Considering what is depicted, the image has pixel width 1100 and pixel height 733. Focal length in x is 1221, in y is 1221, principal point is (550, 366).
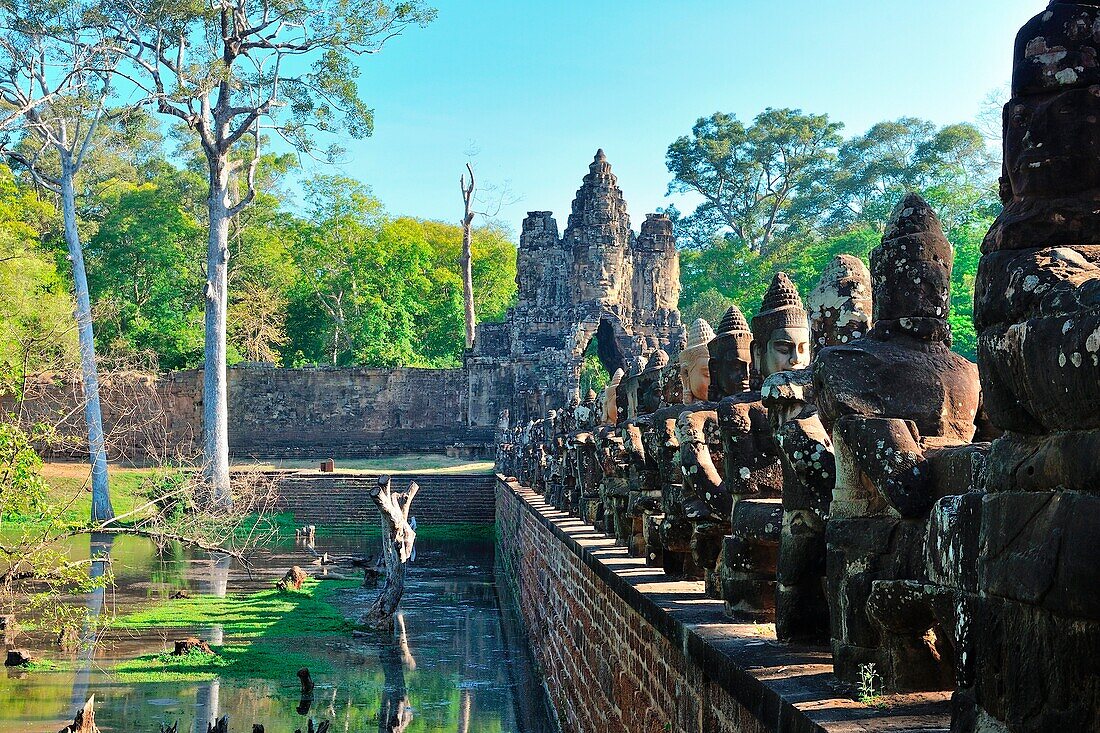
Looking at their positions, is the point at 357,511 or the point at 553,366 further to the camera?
the point at 553,366

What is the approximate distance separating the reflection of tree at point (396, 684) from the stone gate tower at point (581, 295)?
2193 centimetres

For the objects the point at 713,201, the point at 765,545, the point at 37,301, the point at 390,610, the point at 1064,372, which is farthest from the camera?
the point at 713,201

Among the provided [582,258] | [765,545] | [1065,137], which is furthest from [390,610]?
[582,258]

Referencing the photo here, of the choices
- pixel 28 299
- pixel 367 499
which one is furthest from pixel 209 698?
pixel 28 299

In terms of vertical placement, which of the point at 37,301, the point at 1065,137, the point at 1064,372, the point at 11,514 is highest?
the point at 37,301

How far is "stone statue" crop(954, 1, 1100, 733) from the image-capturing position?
2.12 metres

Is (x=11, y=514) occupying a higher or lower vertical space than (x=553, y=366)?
lower

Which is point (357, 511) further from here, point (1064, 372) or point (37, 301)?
point (1064, 372)

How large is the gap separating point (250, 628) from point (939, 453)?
12695 mm

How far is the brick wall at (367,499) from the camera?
94.2 feet

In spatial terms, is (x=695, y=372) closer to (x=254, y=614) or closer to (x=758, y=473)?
(x=758, y=473)

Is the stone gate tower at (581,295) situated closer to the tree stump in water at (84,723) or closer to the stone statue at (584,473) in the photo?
the stone statue at (584,473)

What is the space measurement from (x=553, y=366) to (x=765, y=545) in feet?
103

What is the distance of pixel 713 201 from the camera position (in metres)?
43.5
